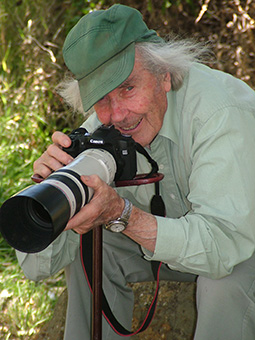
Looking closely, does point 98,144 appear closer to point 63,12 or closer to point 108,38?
point 108,38

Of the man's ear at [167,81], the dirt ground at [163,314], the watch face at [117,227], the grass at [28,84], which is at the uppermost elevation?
the man's ear at [167,81]

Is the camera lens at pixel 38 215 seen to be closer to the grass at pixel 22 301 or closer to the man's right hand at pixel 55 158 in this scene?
the man's right hand at pixel 55 158

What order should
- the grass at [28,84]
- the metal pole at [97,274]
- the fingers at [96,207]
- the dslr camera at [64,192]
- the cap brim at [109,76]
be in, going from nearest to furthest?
1. the dslr camera at [64,192]
2. the fingers at [96,207]
3. the metal pole at [97,274]
4. the cap brim at [109,76]
5. the grass at [28,84]

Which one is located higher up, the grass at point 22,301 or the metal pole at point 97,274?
the metal pole at point 97,274

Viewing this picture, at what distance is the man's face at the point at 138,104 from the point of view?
1761 mm

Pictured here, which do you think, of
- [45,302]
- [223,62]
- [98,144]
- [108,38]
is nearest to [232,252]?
[98,144]

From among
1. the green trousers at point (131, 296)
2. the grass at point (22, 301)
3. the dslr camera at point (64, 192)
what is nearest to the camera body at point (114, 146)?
the dslr camera at point (64, 192)

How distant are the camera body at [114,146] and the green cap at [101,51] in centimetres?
17

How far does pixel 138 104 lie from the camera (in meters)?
1.77

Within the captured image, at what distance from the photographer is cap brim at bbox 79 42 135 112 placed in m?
1.69

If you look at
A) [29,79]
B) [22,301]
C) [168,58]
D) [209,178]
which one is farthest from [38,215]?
[29,79]

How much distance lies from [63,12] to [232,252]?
9.59 ft

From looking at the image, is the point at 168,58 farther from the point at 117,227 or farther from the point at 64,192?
the point at 64,192

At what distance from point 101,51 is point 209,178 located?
1.74 feet
